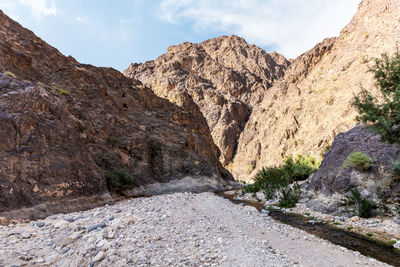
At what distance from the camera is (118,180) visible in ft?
50.2

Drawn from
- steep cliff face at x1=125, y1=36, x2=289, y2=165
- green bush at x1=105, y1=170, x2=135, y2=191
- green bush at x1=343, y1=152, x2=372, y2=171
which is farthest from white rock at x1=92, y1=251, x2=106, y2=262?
steep cliff face at x1=125, y1=36, x2=289, y2=165

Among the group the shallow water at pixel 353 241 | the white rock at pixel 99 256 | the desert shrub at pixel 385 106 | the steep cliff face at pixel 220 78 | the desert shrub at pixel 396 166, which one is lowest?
the shallow water at pixel 353 241

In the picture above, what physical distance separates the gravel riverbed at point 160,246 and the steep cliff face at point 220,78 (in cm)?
4573

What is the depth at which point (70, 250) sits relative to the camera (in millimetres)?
4680

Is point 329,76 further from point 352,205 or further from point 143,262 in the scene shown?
point 143,262

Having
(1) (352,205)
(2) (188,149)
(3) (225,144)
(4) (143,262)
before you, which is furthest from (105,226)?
(3) (225,144)

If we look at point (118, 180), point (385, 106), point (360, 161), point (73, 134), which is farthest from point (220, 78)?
point (385, 106)

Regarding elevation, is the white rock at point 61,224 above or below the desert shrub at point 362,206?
above

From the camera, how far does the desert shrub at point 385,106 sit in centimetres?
791

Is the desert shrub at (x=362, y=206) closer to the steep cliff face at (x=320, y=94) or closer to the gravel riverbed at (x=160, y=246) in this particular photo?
the gravel riverbed at (x=160, y=246)

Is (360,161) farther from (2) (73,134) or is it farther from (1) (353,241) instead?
(2) (73,134)

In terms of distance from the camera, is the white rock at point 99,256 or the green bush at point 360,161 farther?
the green bush at point 360,161

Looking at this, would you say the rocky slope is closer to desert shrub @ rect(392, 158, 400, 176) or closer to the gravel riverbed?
desert shrub @ rect(392, 158, 400, 176)

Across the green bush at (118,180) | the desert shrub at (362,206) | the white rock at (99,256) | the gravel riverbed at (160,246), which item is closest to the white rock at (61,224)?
the gravel riverbed at (160,246)
